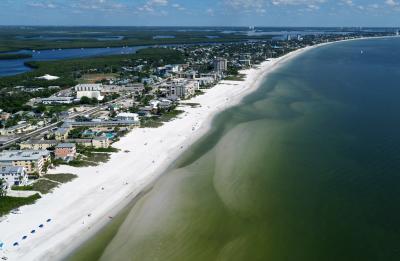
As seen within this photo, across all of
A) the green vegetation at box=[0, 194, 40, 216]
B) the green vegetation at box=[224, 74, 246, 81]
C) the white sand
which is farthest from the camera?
the green vegetation at box=[224, 74, 246, 81]

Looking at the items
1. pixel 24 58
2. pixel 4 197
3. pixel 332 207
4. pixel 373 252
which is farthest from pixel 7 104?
pixel 24 58

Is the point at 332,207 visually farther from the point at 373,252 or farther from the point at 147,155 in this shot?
the point at 147,155

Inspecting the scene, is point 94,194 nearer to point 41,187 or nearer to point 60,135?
point 41,187

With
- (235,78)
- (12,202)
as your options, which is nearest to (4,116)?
(12,202)

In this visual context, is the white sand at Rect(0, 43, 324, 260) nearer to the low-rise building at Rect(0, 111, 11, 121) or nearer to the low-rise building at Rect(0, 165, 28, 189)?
the low-rise building at Rect(0, 165, 28, 189)

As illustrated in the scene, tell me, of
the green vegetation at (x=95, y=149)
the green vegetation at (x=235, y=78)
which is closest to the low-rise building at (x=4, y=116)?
the green vegetation at (x=95, y=149)

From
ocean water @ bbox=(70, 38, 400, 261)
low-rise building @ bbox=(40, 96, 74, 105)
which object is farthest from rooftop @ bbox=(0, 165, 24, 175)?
low-rise building @ bbox=(40, 96, 74, 105)
